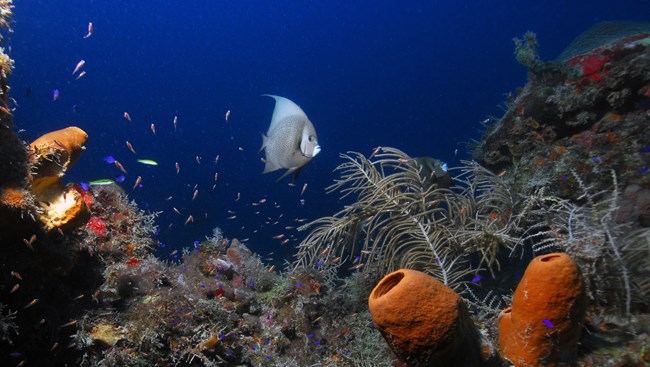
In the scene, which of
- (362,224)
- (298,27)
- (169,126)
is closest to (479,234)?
(362,224)

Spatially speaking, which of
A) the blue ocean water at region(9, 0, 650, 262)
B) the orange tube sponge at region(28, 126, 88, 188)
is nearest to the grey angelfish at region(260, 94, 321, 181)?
the orange tube sponge at region(28, 126, 88, 188)

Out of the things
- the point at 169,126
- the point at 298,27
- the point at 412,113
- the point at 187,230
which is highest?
the point at 298,27

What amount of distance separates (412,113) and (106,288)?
6981 cm

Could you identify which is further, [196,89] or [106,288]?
[196,89]

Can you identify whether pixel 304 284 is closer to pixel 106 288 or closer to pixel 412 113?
pixel 106 288

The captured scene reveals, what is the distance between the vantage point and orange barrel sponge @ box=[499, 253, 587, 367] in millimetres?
1778

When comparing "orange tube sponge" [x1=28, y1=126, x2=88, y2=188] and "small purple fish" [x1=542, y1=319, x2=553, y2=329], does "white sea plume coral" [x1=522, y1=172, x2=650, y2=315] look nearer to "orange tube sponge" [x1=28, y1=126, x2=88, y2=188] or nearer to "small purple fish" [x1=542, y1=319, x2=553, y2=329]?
"small purple fish" [x1=542, y1=319, x2=553, y2=329]

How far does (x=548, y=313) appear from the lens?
1825 mm

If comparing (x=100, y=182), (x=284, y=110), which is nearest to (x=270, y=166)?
→ (x=284, y=110)

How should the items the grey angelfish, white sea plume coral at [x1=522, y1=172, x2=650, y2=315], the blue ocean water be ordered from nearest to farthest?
1. white sea plume coral at [x1=522, y1=172, x2=650, y2=315]
2. the grey angelfish
3. the blue ocean water

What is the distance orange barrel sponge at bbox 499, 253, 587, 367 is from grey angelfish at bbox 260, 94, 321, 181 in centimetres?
251

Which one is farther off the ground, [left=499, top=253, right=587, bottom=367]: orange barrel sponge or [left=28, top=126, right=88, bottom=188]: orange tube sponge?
[left=28, top=126, right=88, bottom=188]: orange tube sponge

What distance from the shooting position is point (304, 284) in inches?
183

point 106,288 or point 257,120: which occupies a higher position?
point 106,288
